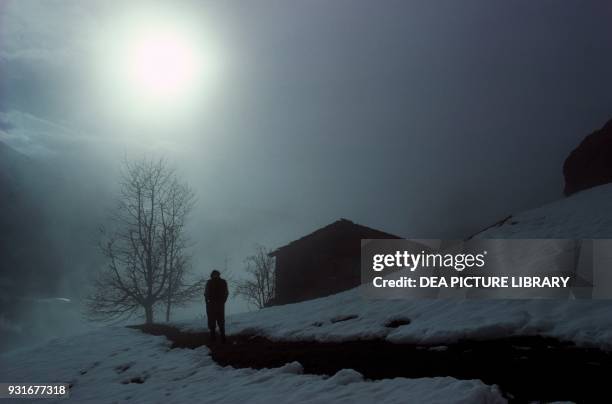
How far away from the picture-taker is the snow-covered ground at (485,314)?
965cm

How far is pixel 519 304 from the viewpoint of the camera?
461 inches

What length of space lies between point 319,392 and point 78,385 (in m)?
9.39

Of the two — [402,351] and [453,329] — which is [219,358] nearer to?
[402,351]

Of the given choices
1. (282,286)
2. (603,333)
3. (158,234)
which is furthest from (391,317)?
(158,234)

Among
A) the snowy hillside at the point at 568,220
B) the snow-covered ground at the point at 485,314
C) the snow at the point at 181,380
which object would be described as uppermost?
the snowy hillside at the point at 568,220

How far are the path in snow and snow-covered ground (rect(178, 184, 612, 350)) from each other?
46cm

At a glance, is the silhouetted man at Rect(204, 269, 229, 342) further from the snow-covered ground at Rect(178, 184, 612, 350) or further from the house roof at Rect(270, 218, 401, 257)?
the house roof at Rect(270, 218, 401, 257)

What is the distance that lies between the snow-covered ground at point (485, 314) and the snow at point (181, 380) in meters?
3.42

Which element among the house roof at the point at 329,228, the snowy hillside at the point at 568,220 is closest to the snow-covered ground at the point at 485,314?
the snowy hillside at the point at 568,220

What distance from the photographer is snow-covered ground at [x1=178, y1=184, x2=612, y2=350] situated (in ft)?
31.7
